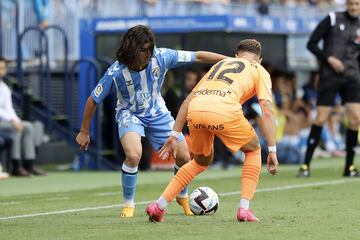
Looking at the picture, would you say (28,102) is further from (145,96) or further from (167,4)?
(145,96)

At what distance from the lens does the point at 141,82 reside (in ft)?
33.9

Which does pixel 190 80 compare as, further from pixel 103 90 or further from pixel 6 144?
pixel 103 90

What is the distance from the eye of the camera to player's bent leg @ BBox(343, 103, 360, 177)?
611 inches

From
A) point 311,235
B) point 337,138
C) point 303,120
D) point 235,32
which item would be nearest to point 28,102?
point 235,32

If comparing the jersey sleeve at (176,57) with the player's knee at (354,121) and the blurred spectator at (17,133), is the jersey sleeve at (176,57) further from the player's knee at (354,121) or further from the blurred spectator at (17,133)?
the blurred spectator at (17,133)

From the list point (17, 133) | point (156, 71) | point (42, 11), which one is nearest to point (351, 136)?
point (17, 133)

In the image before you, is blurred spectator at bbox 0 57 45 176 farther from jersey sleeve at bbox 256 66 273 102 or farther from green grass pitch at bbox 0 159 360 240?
jersey sleeve at bbox 256 66 273 102

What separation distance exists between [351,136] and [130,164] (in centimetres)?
634

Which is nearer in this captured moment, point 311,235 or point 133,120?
point 311,235

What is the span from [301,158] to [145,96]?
10.9 m

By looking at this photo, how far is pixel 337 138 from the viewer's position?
24672mm

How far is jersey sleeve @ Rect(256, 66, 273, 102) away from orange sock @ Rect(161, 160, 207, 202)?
824mm

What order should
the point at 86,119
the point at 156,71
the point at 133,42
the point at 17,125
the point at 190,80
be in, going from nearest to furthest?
the point at 133,42, the point at 86,119, the point at 156,71, the point at 17,125, the point at 190,80

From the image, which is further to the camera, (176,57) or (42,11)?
(42,11)
